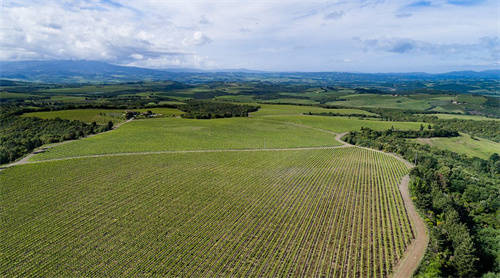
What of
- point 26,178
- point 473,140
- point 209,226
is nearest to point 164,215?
point 209,226

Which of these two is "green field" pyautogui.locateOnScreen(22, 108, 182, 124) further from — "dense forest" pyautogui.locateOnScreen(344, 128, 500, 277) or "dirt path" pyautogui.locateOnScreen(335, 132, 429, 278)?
"dense forest" pyautogui.locateOnScreen(344, 128, 500, 277)

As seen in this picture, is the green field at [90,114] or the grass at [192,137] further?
the green field at [90,114]

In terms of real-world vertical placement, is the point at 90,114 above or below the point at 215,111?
above

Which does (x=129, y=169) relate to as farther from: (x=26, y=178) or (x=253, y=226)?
(x=253, y=226)

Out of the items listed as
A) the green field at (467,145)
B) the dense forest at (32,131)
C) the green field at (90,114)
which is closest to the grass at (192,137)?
the dense forest at (32,131)

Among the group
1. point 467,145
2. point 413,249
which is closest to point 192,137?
point 413,249

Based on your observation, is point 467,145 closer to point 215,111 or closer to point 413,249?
point 413,249

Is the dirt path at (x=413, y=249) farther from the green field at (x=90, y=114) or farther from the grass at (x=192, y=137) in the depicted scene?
the green field at (x=90, y=114)
